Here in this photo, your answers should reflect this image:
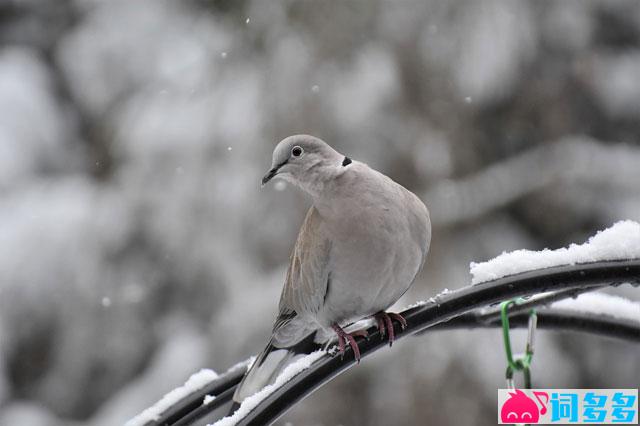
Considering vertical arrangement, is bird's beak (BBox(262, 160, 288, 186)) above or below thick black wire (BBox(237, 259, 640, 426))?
above

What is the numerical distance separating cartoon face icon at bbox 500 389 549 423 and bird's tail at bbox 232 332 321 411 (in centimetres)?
52

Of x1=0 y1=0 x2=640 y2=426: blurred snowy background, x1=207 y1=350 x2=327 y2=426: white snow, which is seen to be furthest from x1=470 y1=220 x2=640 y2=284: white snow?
x1=0 y1=0 x2=640 y2=426: blurred snowy background

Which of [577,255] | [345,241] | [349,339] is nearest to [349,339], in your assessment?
[349,339]

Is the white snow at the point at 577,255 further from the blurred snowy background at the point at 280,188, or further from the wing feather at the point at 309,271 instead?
the blurred snowy background at the point at 280,188

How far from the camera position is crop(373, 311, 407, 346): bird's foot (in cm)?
155

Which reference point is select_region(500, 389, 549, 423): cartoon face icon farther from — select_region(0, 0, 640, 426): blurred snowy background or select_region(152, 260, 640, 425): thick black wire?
select_region(0, 0, 640, 426): blurred snowy background

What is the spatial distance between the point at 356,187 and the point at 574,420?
645 mm

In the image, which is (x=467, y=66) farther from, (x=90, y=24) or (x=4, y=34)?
(x=4, y=34)

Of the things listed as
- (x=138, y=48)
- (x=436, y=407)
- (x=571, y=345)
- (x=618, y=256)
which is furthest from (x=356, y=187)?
(x=138, y=48)

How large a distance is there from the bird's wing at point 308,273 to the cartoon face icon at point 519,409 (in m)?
0.53

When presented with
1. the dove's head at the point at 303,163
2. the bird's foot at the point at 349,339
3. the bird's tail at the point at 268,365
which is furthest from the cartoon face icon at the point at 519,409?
the dove's head at the point at 303,163

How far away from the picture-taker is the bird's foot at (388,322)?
1551mm

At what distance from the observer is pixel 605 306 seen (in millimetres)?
1616

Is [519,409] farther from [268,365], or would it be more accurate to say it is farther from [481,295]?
[268,365]
